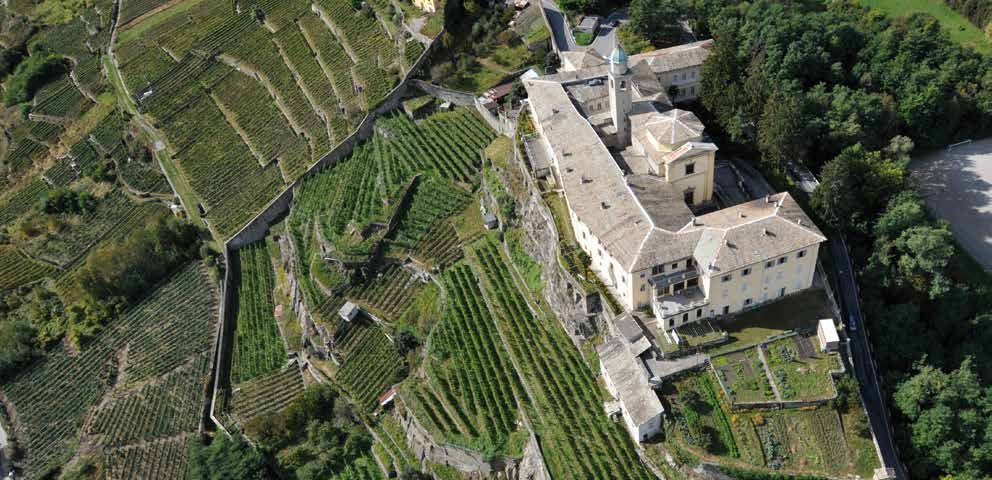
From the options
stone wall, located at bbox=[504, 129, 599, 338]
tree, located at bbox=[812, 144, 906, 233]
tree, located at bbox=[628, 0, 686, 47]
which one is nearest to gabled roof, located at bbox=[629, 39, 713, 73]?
tree, located at bbox=[628, 0, 686, 47]

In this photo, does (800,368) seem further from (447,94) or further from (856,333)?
(447,94)

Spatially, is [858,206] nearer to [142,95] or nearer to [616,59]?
[616,59]

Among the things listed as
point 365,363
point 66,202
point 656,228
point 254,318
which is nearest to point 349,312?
point 365,363

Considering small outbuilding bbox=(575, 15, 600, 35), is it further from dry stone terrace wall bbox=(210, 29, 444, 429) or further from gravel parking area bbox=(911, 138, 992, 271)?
gravel parking area bbox=(911, 138, 992, 271)

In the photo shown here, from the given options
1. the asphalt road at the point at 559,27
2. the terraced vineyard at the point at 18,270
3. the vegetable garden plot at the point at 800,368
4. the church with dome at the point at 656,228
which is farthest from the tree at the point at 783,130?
the terraced vineyard at the point at 18,270

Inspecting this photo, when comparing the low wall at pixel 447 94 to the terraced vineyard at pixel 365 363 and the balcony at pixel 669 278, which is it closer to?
the terraced vineyard at pixel 365 363

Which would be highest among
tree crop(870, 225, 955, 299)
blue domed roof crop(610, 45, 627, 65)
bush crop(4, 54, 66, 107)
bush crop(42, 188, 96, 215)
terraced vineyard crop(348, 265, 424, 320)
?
bush crop(4, 54, 66, 107)
